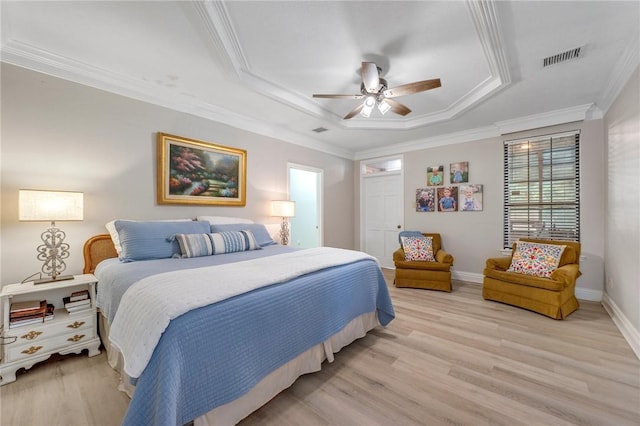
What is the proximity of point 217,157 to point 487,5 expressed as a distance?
3.12 meters

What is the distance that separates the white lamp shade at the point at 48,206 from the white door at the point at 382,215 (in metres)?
4.71

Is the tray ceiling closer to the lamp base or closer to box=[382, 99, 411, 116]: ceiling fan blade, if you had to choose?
box=[382, 99, 411, 116]: ceiling fan blade

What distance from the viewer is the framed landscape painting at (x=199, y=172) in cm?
306

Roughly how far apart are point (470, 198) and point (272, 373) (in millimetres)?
4161

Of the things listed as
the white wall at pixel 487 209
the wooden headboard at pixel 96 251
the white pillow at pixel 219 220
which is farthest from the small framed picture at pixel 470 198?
the wooden headboard at pixel 96 251

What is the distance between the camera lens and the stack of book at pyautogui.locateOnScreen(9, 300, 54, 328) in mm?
1927

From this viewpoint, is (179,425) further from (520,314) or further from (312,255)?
(520,314)

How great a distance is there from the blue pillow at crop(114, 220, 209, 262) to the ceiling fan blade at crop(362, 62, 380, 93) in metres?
2.31

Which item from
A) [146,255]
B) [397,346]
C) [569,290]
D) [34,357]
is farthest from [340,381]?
[569,290]

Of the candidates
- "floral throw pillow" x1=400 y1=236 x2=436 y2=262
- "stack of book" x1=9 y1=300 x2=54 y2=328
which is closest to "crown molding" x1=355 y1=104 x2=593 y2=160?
"floral throw pillow" x1=400 y1=236 x2=436 y2=262

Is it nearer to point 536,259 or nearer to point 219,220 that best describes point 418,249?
point 536,259

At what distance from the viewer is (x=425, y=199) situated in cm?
489

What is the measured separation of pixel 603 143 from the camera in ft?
11.2

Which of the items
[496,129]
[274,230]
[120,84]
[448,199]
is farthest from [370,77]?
[448,199]
